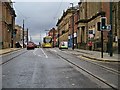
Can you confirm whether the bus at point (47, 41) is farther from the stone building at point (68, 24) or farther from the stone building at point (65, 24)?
the stone building at point (65, 24)

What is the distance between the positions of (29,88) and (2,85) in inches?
52.2

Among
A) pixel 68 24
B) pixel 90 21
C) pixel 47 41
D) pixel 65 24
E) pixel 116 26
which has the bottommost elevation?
pixel 47 41

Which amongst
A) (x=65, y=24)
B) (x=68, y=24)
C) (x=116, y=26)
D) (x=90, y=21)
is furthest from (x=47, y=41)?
(x=116, y=26)

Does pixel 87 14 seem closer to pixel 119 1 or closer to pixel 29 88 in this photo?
pixel 119 1

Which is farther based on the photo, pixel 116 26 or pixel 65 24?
pixel 65 24

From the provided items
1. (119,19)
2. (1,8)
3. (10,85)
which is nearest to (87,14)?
(1,8)

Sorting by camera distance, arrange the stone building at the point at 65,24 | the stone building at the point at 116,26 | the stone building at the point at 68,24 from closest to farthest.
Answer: the stone building at the point at 116,26 < the stone building at the point at 68,24 < the stone building at the point at 65,24

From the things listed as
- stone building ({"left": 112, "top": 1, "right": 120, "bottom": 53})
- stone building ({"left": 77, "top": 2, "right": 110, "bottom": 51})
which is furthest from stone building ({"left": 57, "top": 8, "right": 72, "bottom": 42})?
stone building ({"left": 112, "top": 1, "right": 120, "bottom": 53})

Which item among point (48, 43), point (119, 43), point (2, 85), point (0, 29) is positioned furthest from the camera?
point (48, 43)

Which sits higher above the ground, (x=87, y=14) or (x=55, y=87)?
(x=87, y=14)

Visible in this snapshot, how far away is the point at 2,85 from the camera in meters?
12.8

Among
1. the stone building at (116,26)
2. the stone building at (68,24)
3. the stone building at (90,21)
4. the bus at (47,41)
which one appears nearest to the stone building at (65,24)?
the stone building at (68,24)

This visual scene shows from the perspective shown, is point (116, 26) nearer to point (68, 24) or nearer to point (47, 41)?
point (47, 41)

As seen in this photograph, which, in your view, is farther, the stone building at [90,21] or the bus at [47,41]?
the bus at [47,41]
